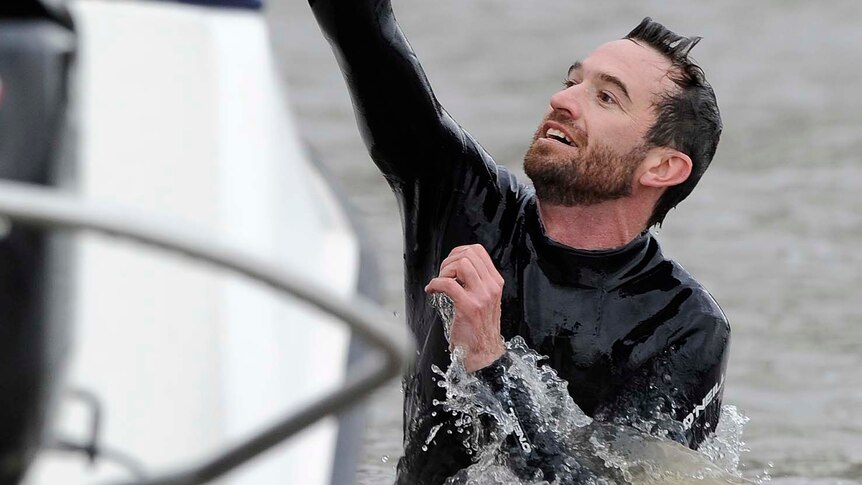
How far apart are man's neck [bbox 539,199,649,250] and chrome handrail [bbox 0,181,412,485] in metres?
1.51

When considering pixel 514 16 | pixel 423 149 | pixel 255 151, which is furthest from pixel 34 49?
pixel 514 16

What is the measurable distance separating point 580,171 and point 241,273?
1.60 meters

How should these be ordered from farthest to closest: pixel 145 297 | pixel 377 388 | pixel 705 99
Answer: pixel 705 99 < pixel 145 297 < pixel 377 388

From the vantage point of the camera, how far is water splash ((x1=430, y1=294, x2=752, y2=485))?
2641mm

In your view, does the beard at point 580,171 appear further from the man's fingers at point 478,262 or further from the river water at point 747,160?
the river water at point 747,160

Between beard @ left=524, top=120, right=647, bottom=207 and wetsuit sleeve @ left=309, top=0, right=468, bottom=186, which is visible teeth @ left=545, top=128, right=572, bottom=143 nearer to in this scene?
beard @ left=524, top=120, right=647, bottom=207

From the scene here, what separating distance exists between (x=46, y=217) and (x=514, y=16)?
31.5ft

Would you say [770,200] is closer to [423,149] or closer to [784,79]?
[784,79]

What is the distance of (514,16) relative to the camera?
10.6 m

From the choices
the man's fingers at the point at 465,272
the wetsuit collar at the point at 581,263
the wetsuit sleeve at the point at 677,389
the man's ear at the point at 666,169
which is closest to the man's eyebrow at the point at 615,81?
the man's ear at the point at 666,169

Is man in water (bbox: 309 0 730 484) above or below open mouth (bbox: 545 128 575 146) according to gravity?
below

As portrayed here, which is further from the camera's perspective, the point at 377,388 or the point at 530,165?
the point at 530,165

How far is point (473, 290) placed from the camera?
246cm

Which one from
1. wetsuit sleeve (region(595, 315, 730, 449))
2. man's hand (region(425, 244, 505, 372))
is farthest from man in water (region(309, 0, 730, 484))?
man's hand (region(425, 244, 505, 372))
